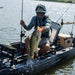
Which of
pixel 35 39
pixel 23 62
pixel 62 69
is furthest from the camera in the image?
pixel 62 69

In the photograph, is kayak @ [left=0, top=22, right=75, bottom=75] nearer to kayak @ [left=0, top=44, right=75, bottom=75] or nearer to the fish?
kayak @ [left=0, top=44, right=75, bottom=75]

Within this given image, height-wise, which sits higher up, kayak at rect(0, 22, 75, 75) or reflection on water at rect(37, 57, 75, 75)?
kayak at rect(0, 22, 75, 75)

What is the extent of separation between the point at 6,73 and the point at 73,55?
5731 millimetres

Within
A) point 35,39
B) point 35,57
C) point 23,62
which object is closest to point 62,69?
point 35,57

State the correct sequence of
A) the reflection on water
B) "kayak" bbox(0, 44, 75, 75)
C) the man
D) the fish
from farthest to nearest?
1. the reflection on water
2. the man
3. "kayak" bbox(0, 44, 75, 75)
4. the fish

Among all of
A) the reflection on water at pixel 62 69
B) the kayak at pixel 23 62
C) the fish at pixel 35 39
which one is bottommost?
the reflection on water at pixel 62 69

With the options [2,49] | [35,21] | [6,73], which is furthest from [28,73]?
[35,21]

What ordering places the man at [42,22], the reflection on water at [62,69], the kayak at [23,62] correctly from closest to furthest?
the kayak at [23,62], the man at [42,22], the reflection on water at [62,69]

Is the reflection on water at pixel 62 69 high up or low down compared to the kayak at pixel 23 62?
down

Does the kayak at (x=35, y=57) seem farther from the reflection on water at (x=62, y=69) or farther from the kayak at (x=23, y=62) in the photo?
the reflection on water at (x=62, y=69)

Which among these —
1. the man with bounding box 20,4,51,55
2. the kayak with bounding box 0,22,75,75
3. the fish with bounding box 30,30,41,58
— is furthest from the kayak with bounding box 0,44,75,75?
the fish with bounding box 30,30,41,58

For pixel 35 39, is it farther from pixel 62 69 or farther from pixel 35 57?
pixel 62 69

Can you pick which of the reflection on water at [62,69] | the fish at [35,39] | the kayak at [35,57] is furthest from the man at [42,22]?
the fish at [35,39]

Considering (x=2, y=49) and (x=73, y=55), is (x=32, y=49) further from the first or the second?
(x=73, y=55)
